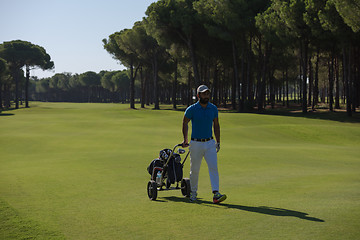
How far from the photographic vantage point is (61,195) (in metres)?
10.4

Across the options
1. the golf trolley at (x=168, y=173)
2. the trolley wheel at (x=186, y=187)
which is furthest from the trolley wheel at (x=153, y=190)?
the trolley wheel at (x=186, y=187)

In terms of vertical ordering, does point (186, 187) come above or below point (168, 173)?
below

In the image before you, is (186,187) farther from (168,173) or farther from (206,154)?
(206,154)

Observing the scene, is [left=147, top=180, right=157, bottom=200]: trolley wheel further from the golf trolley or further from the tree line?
the tree line

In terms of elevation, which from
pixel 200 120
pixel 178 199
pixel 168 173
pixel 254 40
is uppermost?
pixel 254 40

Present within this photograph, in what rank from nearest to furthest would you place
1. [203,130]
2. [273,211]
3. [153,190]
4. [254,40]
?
[273,211], [203,130], [153,190], [254,40]

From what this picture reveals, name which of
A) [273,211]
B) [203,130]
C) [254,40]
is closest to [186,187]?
[203,130]

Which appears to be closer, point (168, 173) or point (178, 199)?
point (168, 173)

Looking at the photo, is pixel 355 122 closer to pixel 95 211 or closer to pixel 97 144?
pixel 97 144

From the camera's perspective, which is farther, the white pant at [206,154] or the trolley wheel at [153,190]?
the trolley wheel at [153,190]

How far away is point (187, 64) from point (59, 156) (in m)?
58.4

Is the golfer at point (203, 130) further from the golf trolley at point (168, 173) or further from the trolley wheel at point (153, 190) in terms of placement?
the trolley wheel at point (153, 190)

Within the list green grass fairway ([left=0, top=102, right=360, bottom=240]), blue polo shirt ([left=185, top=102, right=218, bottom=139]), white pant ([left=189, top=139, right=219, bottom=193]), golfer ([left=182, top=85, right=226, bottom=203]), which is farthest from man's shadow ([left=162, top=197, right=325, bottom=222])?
blue polo shirt ([left=185, top=102, right=218, bottom=139])

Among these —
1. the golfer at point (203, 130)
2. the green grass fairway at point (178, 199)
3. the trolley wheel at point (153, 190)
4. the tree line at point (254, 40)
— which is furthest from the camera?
the tree line at point (254, 40)
